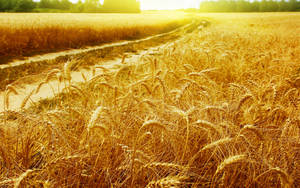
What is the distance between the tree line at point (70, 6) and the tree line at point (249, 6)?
52280mm

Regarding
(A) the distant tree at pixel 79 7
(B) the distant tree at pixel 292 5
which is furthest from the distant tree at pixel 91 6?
(B) the distant tree at pixel 292 5

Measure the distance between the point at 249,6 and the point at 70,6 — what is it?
7077cm

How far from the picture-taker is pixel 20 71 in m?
5.46

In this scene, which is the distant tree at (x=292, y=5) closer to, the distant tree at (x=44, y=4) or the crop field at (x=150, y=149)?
the distant tree at (x=44, y=4)

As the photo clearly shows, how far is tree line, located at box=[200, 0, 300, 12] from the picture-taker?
72.7 meters

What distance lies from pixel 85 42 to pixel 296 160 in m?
11.8

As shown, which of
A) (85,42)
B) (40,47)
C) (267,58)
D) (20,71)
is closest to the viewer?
(267,58)

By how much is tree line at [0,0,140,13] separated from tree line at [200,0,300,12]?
172 feet

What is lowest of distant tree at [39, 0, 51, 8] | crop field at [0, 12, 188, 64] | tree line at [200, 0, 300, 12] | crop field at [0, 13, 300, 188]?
crop field at [0, 13, 300, 188]

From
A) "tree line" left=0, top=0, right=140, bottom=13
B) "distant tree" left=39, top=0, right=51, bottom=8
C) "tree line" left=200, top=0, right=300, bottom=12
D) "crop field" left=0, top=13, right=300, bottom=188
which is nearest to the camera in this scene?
"crop field" left=0, top=13, right=300, bottom=188

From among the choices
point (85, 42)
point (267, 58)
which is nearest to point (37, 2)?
point (85, 42)

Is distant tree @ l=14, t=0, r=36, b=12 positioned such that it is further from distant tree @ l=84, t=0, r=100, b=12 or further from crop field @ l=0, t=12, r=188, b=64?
crop field @ l=0, t=12, r=188, b=64

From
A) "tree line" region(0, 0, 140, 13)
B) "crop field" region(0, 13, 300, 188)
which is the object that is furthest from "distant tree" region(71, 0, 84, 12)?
"crop field" region(0, 13, 300, 188)

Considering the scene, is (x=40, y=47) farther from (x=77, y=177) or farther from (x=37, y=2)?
(x=37, y=2)
